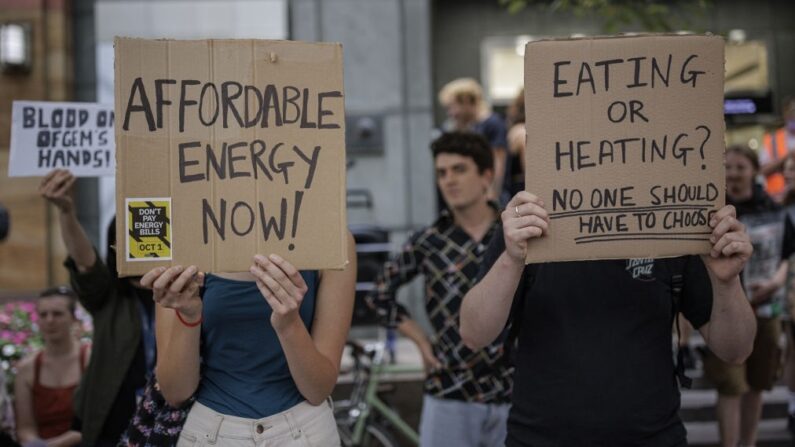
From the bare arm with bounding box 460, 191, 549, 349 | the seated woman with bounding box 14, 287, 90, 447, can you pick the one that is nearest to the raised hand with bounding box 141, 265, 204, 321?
the bare arm with bounding box 460, 191, 549, 349

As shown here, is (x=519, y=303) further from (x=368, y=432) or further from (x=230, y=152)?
(x=368, y=432)

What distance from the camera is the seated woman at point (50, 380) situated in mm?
4652

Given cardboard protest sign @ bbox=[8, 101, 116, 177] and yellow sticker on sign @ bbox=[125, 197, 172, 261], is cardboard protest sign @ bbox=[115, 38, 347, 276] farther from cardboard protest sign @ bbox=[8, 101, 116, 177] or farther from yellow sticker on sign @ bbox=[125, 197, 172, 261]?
cardboard protest sign @ bbox=[8, 101, 116, 177]

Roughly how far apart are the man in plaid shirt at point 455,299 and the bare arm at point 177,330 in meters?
1.64

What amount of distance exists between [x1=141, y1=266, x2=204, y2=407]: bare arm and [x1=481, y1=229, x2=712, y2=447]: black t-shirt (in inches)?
37.9

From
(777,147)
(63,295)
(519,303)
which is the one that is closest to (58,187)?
(63,295)

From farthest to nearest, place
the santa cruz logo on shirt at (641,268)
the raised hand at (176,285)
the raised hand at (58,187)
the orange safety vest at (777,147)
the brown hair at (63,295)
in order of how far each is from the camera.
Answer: the orange safety vest at (777,147)
the brown hair at (63,295)
the raised hand at (58,187)
the santa cruz logo on shirt at (641,268)
the raised hand at (176,285)

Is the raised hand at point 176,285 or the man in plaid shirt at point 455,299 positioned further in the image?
the man in plaid shirt at point 455,299

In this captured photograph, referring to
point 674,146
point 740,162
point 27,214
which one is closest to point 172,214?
point 674,146

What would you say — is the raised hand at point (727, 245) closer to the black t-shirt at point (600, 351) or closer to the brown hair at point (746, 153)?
the black t-shirt at point (600, 351)

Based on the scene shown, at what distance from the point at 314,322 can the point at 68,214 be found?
166 cm

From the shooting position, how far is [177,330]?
2516 mm

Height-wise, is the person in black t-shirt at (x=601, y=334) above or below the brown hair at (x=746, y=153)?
below

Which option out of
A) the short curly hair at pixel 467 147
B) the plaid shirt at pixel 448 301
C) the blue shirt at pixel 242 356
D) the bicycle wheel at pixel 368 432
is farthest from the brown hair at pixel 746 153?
the blue shirt at pixel 242 356
